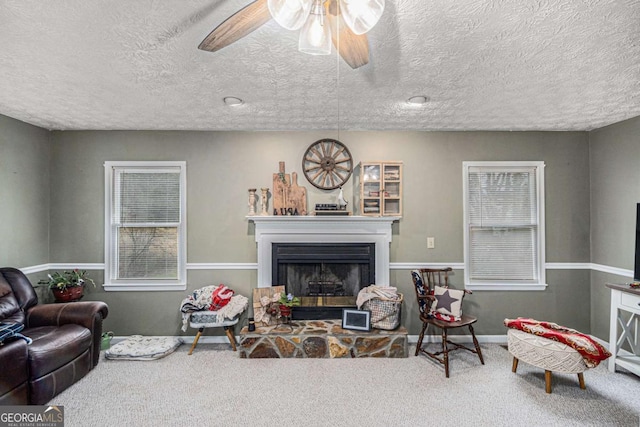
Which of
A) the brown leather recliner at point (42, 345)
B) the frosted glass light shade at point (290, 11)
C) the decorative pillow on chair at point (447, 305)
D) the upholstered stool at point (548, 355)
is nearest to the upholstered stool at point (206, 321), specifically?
the brown leather recliner at point (42, 345)

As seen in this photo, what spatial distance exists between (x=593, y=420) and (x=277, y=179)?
134 inches

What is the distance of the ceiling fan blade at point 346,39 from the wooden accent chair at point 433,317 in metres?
2.50

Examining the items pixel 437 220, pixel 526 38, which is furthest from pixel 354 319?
pixel 526 38

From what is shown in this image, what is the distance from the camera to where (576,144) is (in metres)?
3.89

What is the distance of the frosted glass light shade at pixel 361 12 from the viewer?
4.04 ft

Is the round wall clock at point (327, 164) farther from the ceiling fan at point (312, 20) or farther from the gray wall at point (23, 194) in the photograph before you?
the gray wall at point (23, 194)

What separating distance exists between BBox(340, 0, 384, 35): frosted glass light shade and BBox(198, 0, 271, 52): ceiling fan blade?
31 cm

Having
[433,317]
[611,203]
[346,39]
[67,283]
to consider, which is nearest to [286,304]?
[433,317]

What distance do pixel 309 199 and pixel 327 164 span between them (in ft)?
1.50

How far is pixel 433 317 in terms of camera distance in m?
3.38

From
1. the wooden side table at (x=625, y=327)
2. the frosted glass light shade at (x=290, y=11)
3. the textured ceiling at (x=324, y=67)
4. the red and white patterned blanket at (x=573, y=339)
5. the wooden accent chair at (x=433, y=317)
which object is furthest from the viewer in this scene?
the wooden accent chair at (x=433, y=317)

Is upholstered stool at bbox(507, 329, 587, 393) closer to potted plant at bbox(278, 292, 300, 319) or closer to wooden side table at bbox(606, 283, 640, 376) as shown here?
wooden side table at bbox(606, 283, 640, 376)

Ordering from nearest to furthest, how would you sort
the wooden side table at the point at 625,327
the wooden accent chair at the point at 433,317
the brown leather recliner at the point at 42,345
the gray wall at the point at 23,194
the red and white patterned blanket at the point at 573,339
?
the brown leather recliner at the point at 42,345, the red and white patterned blanket at the point at 573,339, the wooden side table at the point at 625,327, the wooden accent chair at the point at 433,317, the gray wall at the point at 23,194

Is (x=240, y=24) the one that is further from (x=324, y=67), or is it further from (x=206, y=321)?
(x=206, y=321)
